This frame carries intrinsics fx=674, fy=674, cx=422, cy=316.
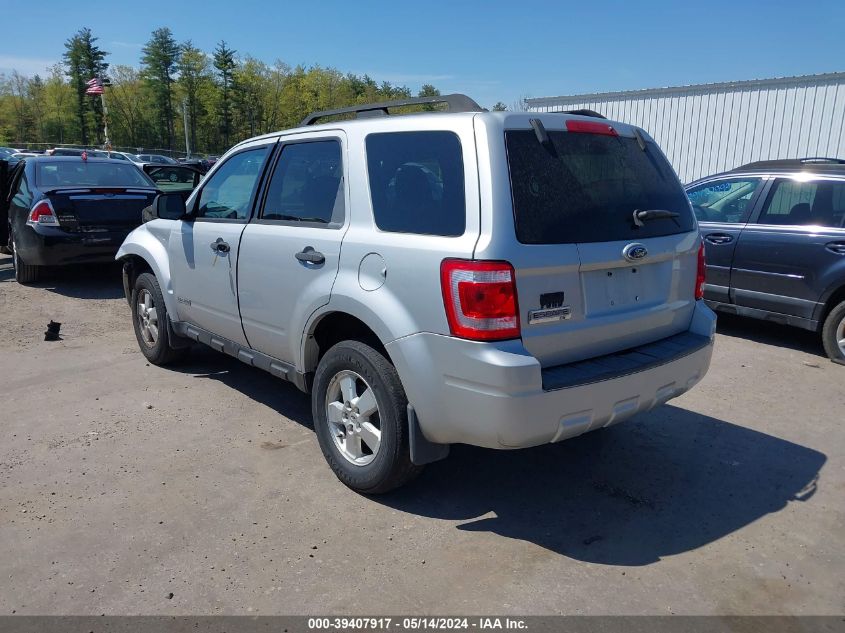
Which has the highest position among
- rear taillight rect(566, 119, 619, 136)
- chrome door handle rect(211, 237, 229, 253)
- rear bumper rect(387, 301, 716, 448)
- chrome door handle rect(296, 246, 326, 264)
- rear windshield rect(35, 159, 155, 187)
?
rear taillight rect(566, 119, 619, 136)

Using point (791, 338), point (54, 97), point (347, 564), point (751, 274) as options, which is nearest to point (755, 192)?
point (751, 274)

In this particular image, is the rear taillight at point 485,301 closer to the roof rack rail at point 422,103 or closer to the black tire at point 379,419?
the black tire at point 379,419

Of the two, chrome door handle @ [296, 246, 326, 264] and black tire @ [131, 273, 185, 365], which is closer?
chrome door handle @ [296, 246, 326, 264]

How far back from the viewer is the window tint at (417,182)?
3141mm

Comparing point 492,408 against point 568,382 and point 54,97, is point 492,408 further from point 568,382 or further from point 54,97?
point 54,97

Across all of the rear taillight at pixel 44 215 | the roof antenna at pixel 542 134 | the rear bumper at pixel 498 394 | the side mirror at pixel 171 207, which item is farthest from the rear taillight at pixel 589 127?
the rear taillight at pixel 44 215

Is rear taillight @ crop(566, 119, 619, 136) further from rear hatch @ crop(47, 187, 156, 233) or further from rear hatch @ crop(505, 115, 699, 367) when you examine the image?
rear hatch @ crop(47, 187, 156, 233)

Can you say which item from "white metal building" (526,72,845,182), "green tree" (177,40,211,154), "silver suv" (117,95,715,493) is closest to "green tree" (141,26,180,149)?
"green tree" (177,40,211,154)

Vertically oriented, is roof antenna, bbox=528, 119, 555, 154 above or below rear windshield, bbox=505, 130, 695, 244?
above

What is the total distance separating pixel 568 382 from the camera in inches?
119

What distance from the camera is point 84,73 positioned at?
80.6 metres

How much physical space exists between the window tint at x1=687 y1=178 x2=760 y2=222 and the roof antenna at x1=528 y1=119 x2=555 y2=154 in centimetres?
451

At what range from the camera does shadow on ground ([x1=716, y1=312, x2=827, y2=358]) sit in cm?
695

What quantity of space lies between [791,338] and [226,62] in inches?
3406
